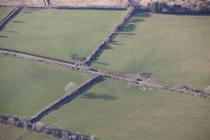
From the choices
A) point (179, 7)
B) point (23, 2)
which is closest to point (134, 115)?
point (179, 7)

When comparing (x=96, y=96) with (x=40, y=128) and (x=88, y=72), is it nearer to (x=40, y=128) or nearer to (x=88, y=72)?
(x=88, y=72)

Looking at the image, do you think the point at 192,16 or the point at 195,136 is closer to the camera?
the point at 195,136

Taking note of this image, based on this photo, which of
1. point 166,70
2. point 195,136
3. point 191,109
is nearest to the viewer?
point 195,136

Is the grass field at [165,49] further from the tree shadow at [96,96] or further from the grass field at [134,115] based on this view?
the tree shadow at [96,96]

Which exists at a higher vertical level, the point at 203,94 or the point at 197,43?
the point at 197,43

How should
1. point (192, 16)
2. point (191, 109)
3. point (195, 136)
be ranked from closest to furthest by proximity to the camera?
point (195, 136)
point (191, 109)
point (192, 16)

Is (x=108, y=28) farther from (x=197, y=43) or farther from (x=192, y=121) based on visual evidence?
(x=192, y=121)

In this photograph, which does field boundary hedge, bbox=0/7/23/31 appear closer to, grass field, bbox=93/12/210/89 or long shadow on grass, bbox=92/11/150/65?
long shadow on grass, bbox=92/11/150/65

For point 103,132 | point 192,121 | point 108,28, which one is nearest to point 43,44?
point 108,28

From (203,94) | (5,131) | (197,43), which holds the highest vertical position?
(197,43)
